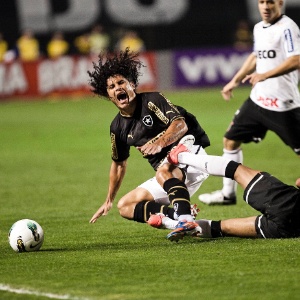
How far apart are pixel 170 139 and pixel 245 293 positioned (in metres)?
2.49

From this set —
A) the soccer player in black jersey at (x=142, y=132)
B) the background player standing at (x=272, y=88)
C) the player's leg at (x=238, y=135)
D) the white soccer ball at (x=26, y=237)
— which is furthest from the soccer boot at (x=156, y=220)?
the player's leg at (x=238, y=135)

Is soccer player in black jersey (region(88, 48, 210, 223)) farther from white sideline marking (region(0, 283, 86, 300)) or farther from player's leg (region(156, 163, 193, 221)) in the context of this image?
white sideline marking (region(0, 283, 86, 300))

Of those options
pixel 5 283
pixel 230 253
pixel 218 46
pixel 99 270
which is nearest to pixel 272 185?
pixel 230 253

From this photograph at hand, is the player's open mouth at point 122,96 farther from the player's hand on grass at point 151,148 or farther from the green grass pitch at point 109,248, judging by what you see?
the green grass pitch at point 109,248

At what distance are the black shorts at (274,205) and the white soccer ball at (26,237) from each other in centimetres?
192

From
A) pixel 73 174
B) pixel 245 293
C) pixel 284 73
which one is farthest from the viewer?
pixel 73 174

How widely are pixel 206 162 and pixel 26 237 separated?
177 cm

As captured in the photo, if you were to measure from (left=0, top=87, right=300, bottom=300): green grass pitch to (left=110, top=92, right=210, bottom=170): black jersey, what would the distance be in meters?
0.88

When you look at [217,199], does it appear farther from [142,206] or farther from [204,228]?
[204,228]

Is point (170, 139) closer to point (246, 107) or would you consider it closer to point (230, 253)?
point (230, 253)

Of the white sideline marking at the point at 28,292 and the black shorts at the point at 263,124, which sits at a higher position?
the white sideline marking at the point at 28,292

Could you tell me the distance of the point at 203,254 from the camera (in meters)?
7.39

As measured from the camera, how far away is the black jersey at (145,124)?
8422mm

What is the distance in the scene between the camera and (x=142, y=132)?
854 cm
